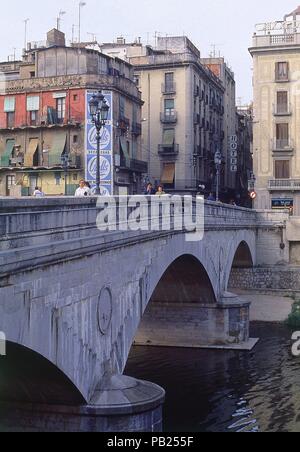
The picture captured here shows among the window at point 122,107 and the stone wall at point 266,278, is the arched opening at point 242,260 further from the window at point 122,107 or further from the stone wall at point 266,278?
the window at point 122,107

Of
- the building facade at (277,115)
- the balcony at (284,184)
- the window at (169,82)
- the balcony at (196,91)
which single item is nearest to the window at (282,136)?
the building facade at (277,115)

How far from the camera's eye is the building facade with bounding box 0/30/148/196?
1729 inches

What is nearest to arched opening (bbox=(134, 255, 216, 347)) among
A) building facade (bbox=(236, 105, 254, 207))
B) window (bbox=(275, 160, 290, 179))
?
window (bbox=(275, 160, 290, 179))

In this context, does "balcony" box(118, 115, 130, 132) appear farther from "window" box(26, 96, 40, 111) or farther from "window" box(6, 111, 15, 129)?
"window" box(6, 111, 15, 129)

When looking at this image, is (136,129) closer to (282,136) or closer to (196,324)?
(282,136)

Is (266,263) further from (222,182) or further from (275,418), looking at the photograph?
(275,418)

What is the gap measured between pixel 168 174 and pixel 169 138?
2926 mm

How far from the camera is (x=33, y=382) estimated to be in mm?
13211

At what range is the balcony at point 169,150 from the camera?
2160 inches

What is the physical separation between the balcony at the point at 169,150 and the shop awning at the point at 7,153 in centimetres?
1363

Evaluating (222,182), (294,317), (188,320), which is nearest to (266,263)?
(294,317)

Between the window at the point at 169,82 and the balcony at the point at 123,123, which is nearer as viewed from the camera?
the balcony at the point at 123,123

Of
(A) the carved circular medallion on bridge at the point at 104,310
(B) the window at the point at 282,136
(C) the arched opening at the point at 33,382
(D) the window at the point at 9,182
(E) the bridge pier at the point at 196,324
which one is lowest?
(E) the bridge pier at the point at 196,324

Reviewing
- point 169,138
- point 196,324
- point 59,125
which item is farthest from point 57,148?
point 196,324
